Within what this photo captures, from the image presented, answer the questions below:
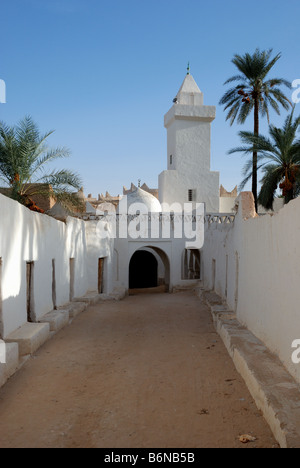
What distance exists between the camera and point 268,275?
7027 mm

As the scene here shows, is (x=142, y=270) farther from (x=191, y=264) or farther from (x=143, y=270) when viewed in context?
(x=191, y=264)

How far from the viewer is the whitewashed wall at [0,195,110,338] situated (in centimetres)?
738

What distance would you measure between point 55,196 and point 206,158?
53.8ft

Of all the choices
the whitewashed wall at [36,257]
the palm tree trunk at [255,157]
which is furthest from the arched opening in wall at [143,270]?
the whitewashed wall at [36,257]

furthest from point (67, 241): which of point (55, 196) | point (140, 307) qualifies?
point (140, 307)

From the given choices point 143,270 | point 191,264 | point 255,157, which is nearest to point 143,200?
point 191,264

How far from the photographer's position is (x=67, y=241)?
41.6ft

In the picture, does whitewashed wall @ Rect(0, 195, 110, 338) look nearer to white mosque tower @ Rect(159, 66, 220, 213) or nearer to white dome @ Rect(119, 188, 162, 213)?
white dome @ Rect(119, 188, 162, 213)

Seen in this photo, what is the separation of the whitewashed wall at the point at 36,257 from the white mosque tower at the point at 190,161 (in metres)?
13.4

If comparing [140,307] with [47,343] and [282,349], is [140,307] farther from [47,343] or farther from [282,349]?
[282,349]

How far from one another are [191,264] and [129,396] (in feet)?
60.7

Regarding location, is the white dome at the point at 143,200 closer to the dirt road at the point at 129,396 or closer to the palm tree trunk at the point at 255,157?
the palm tree trunk at the point at 255,157

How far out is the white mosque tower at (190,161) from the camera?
27703 mm

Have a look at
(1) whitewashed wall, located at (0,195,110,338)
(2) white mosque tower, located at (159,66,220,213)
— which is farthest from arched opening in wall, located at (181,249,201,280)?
(1) whitewashed wall, located at (0,195,110,338)
